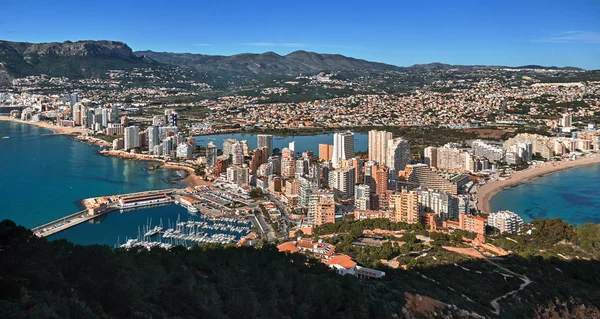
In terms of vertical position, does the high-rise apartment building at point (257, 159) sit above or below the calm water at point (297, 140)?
below

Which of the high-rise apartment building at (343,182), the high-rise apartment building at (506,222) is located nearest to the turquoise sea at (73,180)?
the high-rise apartment building at (343,182)

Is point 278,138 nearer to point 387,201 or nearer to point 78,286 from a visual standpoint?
point 387,201

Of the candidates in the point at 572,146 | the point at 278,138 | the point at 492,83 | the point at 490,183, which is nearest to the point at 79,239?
the point at 490,183

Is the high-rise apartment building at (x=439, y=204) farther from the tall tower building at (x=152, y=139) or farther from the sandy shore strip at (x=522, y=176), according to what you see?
the tall tower building at (x=152, y=139)

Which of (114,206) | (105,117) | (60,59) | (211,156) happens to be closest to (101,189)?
(114,206)

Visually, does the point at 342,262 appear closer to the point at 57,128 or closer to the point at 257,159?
the point at 257,159
